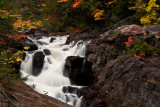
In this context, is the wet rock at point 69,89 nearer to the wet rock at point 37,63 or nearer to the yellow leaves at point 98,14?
the wet rock at point 37,63

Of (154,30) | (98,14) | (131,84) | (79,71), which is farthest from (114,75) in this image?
(98,14)

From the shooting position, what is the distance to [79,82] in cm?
788

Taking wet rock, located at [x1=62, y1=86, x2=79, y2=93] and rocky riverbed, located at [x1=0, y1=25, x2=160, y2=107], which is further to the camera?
wet rock, located at [x1=62, y1=86, x2=79, y2=93]

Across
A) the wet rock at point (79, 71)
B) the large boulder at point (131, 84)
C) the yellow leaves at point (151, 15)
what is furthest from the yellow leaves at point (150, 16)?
the wet rock at point (79, 71)

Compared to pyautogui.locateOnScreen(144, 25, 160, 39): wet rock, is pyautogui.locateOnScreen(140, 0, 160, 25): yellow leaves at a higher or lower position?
higher

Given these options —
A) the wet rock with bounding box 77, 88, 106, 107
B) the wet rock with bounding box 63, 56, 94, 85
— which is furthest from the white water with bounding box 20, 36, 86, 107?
the wet rock with bounding box 63, 56, 94, 85

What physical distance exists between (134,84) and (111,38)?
334 cm

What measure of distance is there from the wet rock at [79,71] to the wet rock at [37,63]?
192 centimetres

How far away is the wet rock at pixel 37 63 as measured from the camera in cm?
868

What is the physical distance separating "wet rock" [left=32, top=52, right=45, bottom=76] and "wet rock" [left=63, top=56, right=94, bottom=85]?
75.4 inches

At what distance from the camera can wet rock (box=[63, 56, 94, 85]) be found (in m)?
7.87

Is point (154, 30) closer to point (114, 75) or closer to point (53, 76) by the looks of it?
point (114, 75)

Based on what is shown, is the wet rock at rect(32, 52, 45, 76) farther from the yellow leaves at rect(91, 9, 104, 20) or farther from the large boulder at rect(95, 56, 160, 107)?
the yellow leaves at rect(91, 9, 104, 20)

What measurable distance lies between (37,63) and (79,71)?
2.80m
